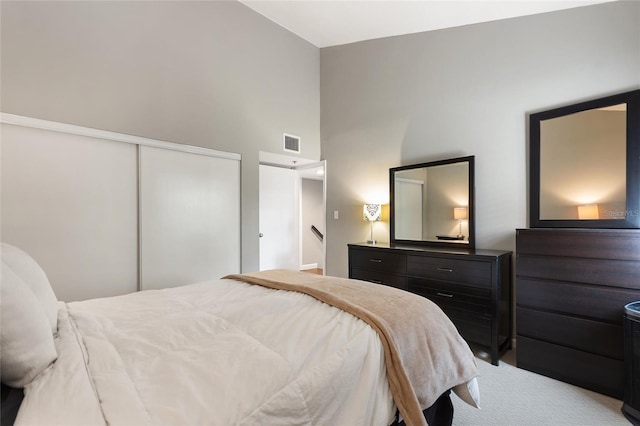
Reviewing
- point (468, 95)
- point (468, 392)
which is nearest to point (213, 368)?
point (468, 392)

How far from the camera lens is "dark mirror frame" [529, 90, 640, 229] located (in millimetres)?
2049

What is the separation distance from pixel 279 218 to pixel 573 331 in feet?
11.3

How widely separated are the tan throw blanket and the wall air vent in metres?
2.57

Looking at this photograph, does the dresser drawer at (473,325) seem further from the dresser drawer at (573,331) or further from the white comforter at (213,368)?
the white comforter at (213,368)

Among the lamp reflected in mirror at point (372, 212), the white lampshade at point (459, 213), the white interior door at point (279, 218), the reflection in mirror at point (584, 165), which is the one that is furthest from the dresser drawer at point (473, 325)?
the white interior door at point (279, 218)

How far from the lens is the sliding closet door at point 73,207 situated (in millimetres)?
2117

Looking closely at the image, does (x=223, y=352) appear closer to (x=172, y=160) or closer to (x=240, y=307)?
(x=240, y=307)

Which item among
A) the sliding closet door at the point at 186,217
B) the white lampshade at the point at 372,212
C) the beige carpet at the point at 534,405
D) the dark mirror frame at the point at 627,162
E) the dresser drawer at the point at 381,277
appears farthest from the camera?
the white lampshade at the point at 372,212

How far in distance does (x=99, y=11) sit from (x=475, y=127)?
138 inches

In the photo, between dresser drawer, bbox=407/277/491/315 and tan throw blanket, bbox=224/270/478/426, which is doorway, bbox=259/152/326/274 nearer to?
dresser drawer, bbox=407/277/491/315

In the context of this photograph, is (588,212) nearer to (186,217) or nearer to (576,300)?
(576,300)

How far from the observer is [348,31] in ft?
11.9

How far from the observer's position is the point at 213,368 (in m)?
0.87

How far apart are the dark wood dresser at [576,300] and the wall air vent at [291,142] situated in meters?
2.72
